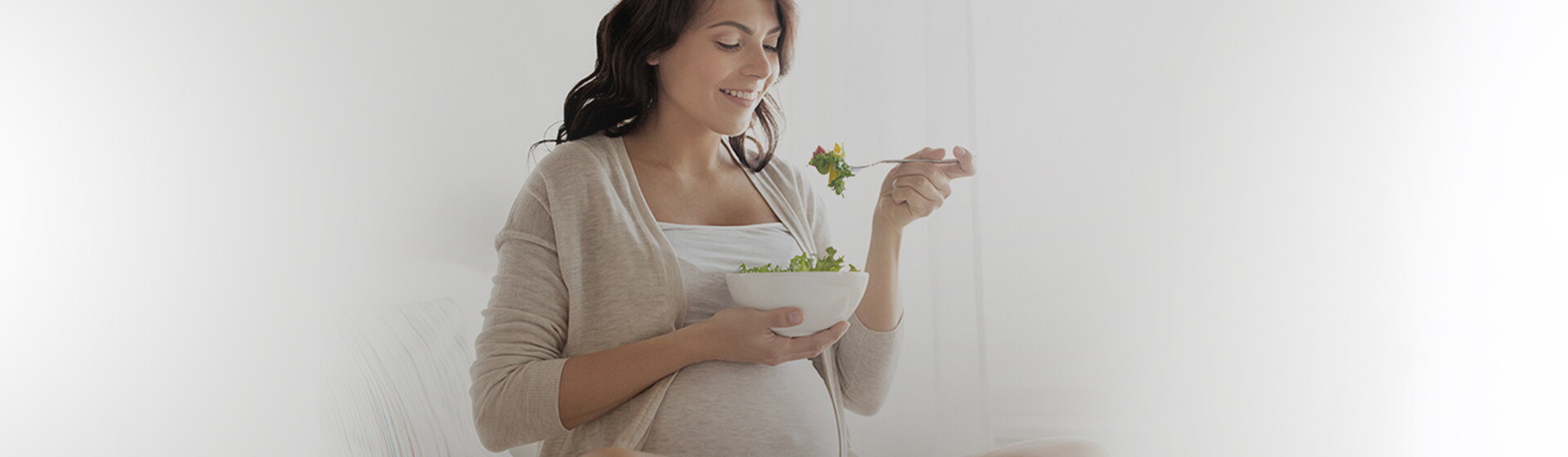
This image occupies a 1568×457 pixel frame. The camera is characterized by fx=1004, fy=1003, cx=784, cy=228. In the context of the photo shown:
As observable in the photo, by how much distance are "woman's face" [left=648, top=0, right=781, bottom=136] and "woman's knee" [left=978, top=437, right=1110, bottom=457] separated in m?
0.40

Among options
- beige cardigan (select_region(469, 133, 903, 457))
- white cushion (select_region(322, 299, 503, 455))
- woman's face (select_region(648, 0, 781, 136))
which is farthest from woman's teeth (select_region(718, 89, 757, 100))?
white cushion (select_region(322, 299, 503, 455))

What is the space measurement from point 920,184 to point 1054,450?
0.96ft

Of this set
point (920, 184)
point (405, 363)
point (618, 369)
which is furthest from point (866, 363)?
point (405, 363)

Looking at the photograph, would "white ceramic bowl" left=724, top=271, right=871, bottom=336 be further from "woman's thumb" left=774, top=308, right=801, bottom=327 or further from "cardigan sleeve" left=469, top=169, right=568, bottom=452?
"cardigan sleeve" left=469, top=169, right=568, bottom=452

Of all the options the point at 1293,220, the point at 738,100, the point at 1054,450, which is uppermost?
the point at 738,100

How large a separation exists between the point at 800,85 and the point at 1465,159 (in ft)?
2.90

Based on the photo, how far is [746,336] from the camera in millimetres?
873

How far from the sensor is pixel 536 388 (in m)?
0.86

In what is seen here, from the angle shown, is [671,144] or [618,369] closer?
[618,369]

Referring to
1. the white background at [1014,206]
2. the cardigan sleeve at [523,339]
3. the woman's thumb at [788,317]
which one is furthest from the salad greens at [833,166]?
the white background at [1014,206]

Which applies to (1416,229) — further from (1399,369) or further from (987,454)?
(987,454)

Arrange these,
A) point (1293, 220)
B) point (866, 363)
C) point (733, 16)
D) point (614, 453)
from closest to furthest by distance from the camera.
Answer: point (614, 453) < point (733, 16) < point (866, 363) < point (1293, 220)

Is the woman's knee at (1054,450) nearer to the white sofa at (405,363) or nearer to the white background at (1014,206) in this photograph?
the white background at (1014,206)

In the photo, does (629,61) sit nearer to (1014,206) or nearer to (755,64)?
(755,64)
